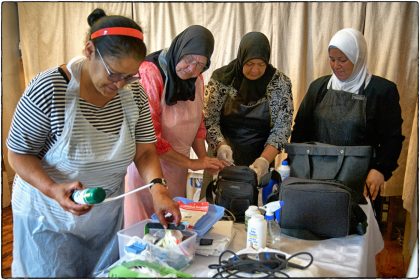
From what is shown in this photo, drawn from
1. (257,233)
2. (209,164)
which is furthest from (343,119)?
(257,233)

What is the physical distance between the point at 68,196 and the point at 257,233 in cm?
51

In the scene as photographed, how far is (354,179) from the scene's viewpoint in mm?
1408

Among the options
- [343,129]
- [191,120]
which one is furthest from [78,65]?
[343,129]

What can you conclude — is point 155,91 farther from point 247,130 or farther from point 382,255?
point 382,255

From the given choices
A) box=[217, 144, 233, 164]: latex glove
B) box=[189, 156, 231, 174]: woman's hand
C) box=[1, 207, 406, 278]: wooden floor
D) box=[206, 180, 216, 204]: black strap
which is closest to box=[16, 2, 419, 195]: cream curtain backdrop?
box=[1, 207, 406, 278]: wooden floor

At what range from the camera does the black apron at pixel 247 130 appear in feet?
5.81

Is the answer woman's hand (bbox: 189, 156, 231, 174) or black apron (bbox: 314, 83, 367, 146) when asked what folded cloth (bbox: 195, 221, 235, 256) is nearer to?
woman's hand (bbox: 189, 156, 231, 174)

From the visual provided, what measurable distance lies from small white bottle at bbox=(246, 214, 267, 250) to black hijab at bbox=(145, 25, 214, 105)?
0.67m

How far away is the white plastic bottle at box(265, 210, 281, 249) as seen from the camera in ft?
3.59

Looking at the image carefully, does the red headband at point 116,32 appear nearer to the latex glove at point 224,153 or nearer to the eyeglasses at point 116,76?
the eyeglasses at point 116,76

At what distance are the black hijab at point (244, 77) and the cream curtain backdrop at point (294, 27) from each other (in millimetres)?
429

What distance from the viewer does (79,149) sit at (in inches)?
40.0

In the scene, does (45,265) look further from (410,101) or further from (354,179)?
(410,101)

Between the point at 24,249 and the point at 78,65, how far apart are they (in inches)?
22.1
